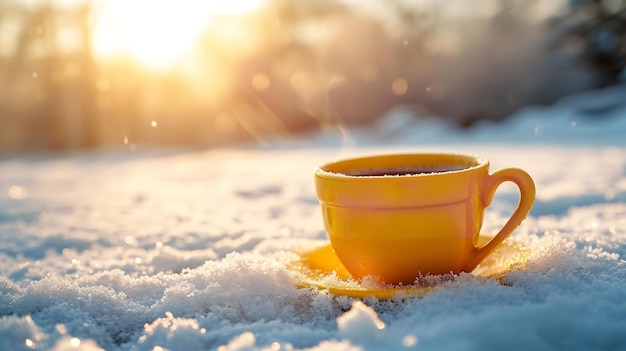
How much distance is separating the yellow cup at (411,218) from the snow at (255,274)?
0.20ft

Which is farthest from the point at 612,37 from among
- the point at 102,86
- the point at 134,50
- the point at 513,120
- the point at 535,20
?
the point at 102,86

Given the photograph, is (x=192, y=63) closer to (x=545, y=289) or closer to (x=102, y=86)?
(x=102, y=86)

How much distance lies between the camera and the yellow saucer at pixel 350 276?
2.65 feet

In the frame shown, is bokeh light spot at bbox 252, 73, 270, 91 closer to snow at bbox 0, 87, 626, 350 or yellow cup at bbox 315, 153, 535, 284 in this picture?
snow at bbox 0, 87, 626, 350

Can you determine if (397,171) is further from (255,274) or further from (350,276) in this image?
(255,274)

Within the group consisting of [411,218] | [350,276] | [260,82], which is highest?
[260,82]

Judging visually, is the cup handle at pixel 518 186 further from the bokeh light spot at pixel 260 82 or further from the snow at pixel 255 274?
the bokeh light spot at pixel 260 82

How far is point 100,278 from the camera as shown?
41.0 inches

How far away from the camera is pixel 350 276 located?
98 centimetres

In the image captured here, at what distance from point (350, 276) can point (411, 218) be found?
198 mm

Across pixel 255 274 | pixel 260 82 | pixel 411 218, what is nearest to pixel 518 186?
pixel 411 218

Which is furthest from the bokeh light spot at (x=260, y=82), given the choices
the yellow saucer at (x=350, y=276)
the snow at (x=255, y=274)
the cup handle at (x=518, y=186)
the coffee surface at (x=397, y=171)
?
the cup handle at (x=518, y=186)

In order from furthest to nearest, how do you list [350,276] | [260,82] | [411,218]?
[260,82] < [350,276] < [411,218]

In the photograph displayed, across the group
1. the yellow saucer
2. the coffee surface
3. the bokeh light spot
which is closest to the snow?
the yellow saucer
